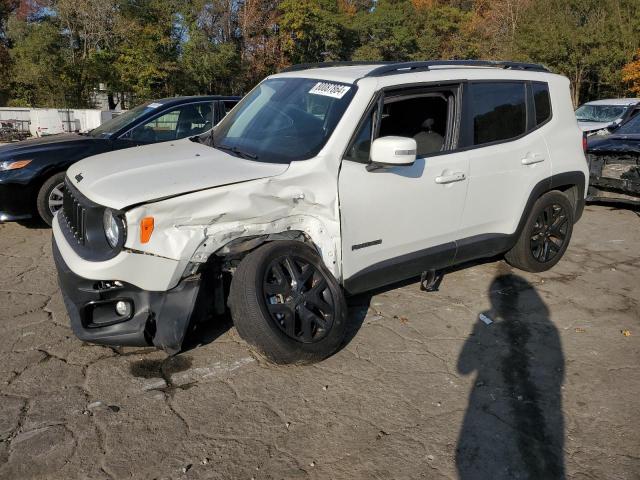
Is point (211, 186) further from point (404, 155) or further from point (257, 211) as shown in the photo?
point (404, 155)

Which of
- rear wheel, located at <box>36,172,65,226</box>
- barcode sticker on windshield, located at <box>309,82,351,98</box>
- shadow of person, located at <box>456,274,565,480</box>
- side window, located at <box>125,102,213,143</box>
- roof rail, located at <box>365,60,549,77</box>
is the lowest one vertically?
shadow of person, located at <box>456,274,565,480</box>

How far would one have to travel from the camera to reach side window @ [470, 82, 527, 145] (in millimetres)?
4348

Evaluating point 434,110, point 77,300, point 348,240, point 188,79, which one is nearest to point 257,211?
point 348,240

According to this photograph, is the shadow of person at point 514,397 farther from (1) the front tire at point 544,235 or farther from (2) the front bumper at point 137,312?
(2) the front bumper at point 137,312

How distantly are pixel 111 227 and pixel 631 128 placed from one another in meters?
7.86

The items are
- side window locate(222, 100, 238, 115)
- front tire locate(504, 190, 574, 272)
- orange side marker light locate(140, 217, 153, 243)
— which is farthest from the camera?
side window locate(222, 100, 238, 115)

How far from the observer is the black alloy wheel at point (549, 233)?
16.8 ft

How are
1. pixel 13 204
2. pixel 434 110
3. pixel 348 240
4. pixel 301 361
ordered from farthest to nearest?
1. pixel 13 204
2. pixel 434 110
3. pixel 348 240
4. pixel 301 361

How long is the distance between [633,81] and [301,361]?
97.6 ft

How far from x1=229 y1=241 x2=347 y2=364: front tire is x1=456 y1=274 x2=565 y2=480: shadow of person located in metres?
0.94

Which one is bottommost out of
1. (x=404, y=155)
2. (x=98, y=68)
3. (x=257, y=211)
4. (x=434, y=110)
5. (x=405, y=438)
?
(x=405, y=438)

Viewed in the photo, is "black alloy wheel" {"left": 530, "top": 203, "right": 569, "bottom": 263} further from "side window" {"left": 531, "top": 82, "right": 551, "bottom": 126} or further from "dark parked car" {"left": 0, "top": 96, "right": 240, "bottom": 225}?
"dark parked car" {"left": 0, "top": 96, "right": 240, "bottom": 225}

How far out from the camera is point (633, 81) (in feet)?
89.4

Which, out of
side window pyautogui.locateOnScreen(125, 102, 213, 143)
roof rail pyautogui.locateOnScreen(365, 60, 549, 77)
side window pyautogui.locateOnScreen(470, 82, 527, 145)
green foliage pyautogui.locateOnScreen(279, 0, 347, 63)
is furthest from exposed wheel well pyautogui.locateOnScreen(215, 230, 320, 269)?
green foliage pyautogui.locateOnScreen(279, 0, 347, 63)
